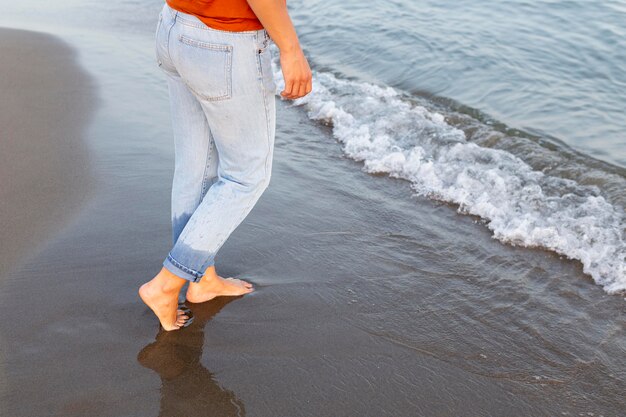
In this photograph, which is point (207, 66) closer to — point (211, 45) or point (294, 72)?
point (211, 45)

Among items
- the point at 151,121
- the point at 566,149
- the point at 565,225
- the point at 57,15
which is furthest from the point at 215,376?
the point at 57,15

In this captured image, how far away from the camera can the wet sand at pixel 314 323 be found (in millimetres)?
2305

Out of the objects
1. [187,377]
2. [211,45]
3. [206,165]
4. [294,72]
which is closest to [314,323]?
[187,377]

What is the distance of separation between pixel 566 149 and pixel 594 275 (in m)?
2.03

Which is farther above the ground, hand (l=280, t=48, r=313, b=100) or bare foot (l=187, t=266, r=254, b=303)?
hand (l=280, t=48, r=313, b=100)

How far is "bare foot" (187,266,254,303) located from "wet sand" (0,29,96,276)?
832 mm

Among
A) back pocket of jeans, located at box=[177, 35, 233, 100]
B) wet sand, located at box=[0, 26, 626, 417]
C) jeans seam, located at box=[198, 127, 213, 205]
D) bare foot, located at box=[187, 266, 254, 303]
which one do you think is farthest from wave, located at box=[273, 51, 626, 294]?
back pocket of jeans, located at box=[177, 35, 233, 100]

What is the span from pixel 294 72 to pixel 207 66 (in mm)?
277

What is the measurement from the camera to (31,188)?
3.65 m

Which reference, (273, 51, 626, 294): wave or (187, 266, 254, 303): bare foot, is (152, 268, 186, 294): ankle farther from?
(273, 51, 626, 294): wave

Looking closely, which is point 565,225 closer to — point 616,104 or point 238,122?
point 238,122

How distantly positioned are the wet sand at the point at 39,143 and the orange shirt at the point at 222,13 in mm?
1526

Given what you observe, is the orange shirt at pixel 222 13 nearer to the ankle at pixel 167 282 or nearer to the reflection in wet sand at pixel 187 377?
the ankle at pixel 167 282

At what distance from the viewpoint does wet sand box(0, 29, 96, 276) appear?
10.9 feet
